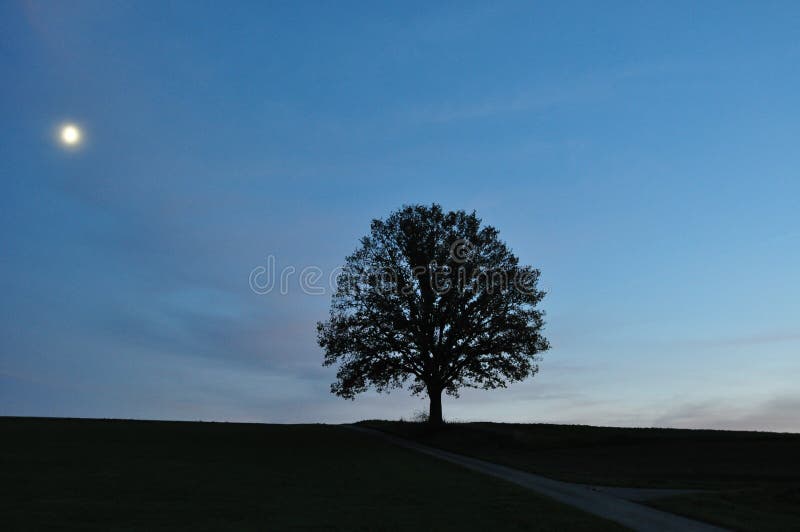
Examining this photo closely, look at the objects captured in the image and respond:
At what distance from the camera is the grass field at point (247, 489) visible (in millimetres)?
20125

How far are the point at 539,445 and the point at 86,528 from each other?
3638 centimetres

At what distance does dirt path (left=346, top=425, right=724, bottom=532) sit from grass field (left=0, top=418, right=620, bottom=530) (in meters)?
1.26

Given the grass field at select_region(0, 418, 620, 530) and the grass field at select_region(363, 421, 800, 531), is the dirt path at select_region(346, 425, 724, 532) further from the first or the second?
the grass field at select_region(0, 418, 620, 530)

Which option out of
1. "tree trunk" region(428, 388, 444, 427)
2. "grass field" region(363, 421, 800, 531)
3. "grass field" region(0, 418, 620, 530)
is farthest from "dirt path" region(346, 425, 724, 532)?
"tree trunk" region(428, 388, 444, 427)

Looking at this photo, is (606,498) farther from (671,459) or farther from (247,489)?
(671,459)

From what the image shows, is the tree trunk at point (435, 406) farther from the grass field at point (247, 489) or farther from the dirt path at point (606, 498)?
the dirt path at point (606, 498)

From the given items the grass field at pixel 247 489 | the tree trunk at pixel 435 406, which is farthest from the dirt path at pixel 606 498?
the tree trunk at pixel 435 406

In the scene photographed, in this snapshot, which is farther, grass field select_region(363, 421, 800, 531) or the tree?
the tree

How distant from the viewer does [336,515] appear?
21.1 metres

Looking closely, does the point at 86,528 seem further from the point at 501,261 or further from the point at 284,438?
the point at 501,261

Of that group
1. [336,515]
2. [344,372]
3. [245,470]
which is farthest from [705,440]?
[336,515]

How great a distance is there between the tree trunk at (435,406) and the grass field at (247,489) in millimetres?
9787

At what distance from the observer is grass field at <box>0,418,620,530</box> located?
792 inches

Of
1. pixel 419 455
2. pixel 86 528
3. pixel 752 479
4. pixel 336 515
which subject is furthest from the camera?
pixel 419 455
